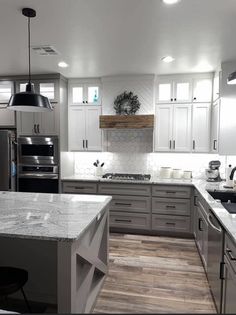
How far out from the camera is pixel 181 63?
348cm

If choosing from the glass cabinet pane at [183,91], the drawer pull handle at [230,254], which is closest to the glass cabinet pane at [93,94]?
the glass cabinet pane at [183,91]

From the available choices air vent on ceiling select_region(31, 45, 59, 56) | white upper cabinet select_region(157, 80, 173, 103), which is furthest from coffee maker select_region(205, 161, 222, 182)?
air vent on ceiling select_region(31, 45, 59, 56)

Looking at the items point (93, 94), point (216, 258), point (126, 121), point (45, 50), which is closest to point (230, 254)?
point (216, 258)

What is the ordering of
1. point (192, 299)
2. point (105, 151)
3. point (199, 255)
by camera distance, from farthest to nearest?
point (105, 151), point (199, 255), point (192, 299)

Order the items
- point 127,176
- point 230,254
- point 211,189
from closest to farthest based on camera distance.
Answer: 1. point 230,254
2. point 211,189
3. point 127,176

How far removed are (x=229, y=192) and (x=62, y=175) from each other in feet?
8.73

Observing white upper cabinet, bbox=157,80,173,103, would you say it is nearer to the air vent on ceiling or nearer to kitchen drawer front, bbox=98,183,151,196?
kitchen drawer front, bbox=98,183,151,196

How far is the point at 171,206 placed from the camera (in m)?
3.90

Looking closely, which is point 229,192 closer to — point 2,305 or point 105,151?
point 105,151

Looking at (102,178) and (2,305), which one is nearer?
(2,305)

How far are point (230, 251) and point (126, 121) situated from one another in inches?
110

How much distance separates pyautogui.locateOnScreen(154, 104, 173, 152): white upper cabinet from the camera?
13.6 ft

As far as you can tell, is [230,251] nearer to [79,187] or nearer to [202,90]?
[79,187]

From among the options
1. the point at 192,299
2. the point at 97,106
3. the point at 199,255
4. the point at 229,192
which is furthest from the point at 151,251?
the point at 97,106
